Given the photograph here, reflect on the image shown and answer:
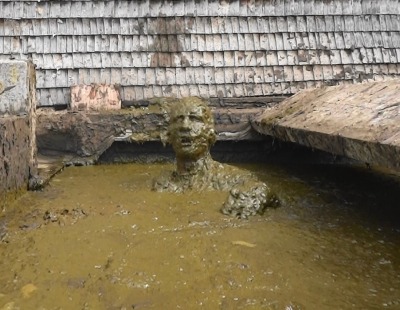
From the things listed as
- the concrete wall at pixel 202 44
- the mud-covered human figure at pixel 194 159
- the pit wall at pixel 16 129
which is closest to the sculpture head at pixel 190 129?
the mud-covered human figure at pixel 194 159

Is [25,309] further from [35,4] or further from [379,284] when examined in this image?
[35,4]

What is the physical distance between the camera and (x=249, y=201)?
12.5 feet

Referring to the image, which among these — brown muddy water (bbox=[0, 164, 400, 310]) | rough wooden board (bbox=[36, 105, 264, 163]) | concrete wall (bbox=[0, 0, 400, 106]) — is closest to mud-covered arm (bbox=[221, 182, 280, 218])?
brown muddy water (bbox=[0, 164, 400, 310])

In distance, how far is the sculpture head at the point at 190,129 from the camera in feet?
14.2

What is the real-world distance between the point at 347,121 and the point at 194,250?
63.1 inches

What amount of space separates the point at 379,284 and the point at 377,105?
1.59 metres

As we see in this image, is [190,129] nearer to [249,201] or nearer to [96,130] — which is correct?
[249,201]

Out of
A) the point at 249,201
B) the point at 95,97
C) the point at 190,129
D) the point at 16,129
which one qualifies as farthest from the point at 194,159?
the point at 95,97

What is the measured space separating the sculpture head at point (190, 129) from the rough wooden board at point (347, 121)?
0.83 metres

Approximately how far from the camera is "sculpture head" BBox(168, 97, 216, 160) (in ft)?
14.2

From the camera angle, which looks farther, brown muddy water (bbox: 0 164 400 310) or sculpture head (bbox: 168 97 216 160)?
sculpture head (bbox: 168 97 216 160)

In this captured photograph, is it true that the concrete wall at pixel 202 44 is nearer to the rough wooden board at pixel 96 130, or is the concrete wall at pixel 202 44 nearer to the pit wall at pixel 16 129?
the rough wooden board at pixel 96 130

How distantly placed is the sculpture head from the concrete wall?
1.91 m

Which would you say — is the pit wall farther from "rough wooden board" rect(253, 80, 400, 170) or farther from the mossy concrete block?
"rough wooden board" rect(253, 80, 400, 170)
